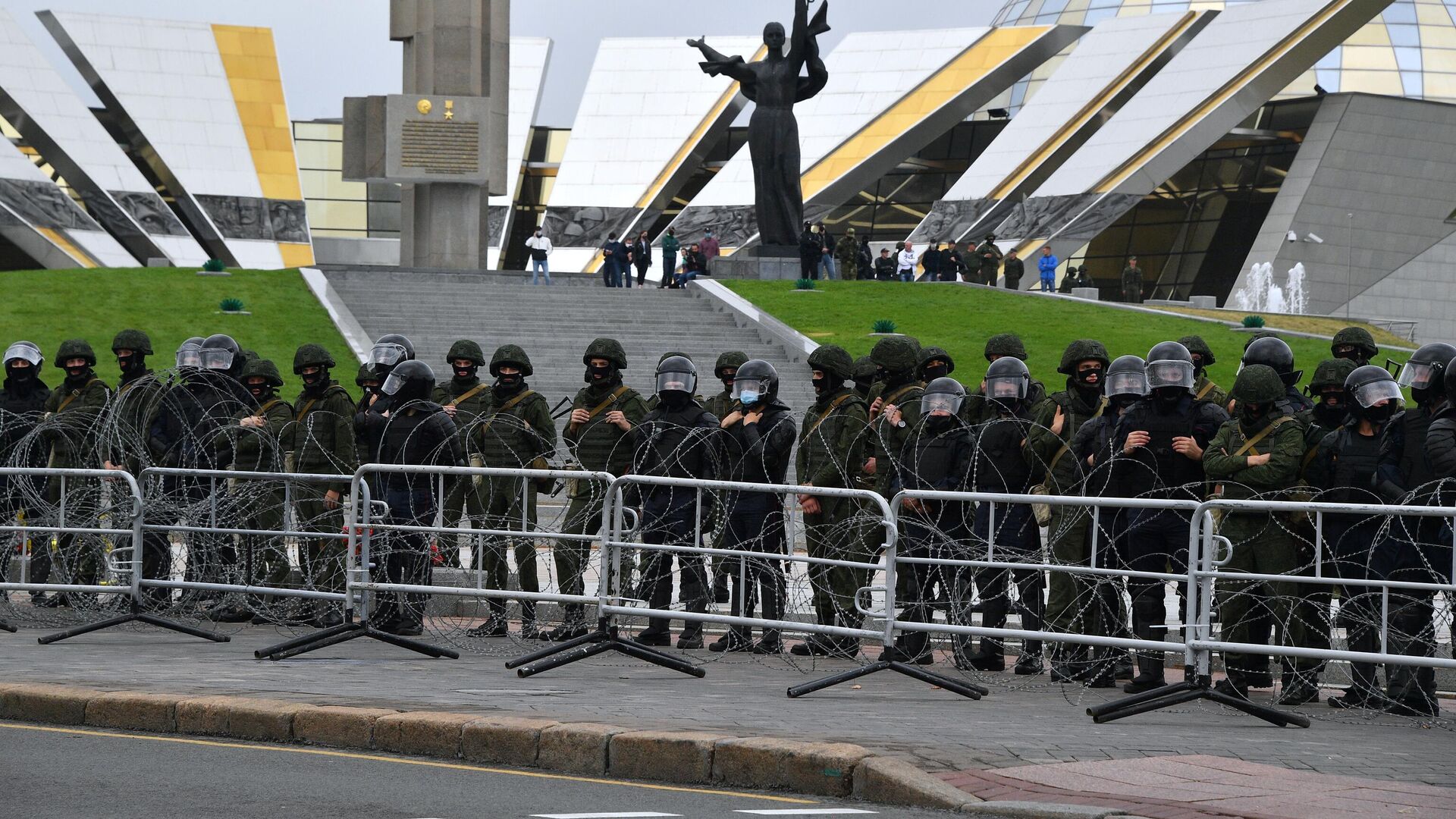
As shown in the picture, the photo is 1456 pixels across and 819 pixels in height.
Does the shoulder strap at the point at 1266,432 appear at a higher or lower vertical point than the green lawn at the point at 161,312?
lower

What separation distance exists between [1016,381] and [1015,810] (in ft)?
16.4

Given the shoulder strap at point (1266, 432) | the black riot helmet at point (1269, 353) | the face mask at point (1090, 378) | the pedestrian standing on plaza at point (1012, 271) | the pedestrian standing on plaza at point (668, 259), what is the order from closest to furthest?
1. the shoulder strap at point (1266, 432)
2. the black riot helmet at point (1269, 353)
3. the face mask at point (1090, 378)
4. the pedestrian standing on plaza at point (668, 259)
5. the pedestrian standing on plaza at point (1012, 271)

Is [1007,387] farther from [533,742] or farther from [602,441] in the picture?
[533,742]

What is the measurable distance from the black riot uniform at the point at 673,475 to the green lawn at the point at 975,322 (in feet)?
46.3

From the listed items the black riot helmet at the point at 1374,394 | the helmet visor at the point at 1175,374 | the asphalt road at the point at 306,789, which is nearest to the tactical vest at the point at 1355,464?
the black riot helmet at the point at 1374,394

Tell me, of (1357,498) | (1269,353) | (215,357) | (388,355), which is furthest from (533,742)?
(215,357)

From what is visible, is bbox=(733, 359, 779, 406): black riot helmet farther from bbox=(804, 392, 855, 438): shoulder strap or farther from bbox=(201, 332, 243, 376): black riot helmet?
bbox=(201, 332, 243, 376): black riot helmet

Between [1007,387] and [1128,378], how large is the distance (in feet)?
2.66

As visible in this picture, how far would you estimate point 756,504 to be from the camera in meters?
10.2

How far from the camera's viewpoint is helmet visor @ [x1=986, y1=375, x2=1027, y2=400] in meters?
10.7

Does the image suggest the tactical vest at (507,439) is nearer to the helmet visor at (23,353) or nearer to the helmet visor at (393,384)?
the helmet visor at (393,384)

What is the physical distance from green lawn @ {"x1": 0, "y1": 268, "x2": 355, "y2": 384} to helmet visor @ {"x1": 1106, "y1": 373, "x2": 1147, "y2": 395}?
16.1 meters

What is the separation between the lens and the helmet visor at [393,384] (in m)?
11.3

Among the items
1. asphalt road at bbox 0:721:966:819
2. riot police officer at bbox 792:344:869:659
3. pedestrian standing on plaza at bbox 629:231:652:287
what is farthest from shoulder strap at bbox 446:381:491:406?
pedestrian standing on plaza at bbox 629:231:652:287
